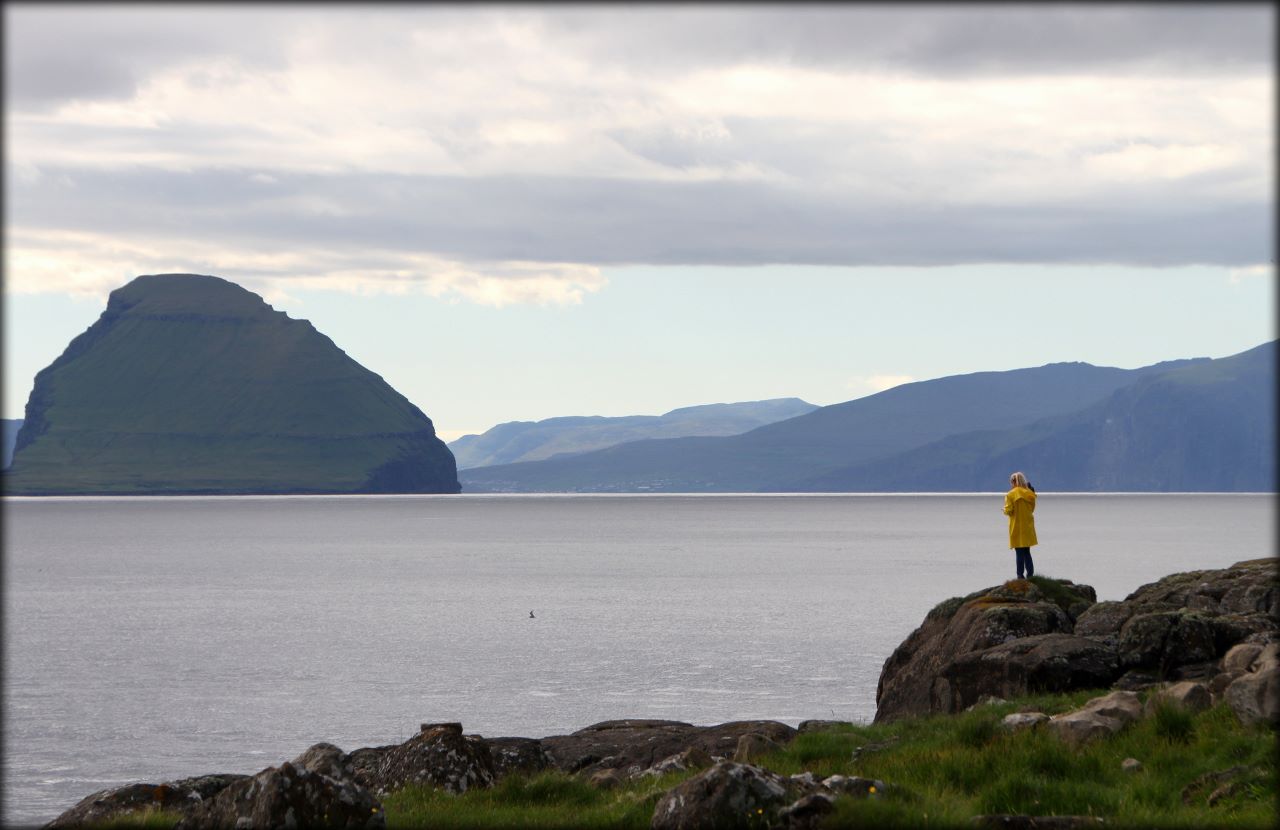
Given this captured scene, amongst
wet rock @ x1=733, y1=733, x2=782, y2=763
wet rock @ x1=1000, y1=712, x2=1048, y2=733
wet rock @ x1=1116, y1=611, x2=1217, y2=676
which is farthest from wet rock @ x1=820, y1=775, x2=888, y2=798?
wet rock @ x1=1116, y1=611, x2=1217, y2=676

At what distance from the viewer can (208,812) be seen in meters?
14.7

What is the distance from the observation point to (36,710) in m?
52.2

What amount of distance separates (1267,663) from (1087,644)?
25.8 feet

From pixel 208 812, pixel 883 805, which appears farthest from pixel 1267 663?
pixel 208 812

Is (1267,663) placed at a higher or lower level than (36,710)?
higher

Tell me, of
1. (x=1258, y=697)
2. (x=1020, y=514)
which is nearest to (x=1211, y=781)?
(x=1258, y=697)

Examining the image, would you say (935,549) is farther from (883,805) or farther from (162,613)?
(883,805)

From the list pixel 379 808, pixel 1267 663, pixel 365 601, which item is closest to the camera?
pixel 379 808

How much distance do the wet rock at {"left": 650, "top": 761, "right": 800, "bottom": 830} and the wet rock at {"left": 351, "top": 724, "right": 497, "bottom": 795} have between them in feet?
24.4

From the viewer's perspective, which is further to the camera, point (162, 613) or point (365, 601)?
point (365, 601)

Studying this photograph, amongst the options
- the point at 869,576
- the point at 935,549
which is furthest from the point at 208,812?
the point at 935,549

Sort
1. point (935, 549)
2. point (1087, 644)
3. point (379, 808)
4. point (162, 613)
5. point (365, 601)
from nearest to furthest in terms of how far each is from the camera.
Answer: point (379, 808) → point (1087, 644) → point (162, 613) → point (365, 601) → point (935, 549)

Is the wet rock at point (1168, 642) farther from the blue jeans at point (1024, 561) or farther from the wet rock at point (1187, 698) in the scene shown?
the blue jeans at point (1024, 561)

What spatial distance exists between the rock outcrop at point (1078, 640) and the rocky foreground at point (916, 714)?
4 centimetres
